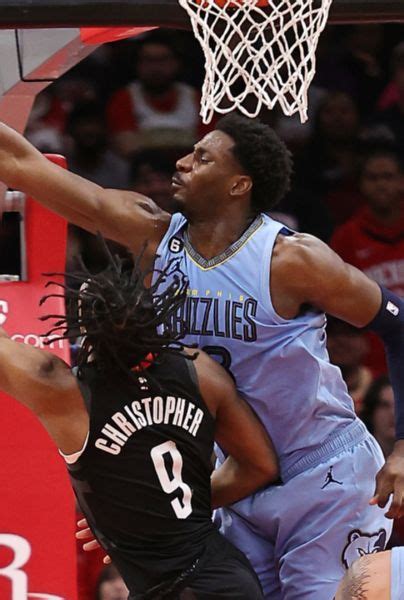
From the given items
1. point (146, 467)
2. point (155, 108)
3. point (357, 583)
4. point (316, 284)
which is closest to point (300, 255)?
point (316, 284)

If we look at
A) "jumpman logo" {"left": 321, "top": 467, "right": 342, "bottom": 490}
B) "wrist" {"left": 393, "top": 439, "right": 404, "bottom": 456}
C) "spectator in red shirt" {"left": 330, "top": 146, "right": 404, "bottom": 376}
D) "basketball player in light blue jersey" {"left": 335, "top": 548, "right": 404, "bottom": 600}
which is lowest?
"spectator in red shirt" {"left": 330, "top": 146, "right": 404, "bottom": 376}

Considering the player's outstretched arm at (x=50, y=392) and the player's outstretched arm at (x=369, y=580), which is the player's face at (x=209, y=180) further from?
the player's outstretched arm at (x=369, y=580)

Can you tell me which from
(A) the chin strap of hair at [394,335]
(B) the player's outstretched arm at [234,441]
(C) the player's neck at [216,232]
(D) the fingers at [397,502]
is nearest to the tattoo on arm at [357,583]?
(B) the player's outstretched arm at [234,441]

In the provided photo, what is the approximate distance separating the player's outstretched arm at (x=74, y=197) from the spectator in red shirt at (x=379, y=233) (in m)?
2.69

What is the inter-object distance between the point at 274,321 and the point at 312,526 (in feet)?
2.09

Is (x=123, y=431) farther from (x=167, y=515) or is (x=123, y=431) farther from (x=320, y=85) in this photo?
(x=320, y=85)

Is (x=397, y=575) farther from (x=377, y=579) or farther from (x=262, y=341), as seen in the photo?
(x=262, y=341)

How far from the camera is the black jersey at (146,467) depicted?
3436 mm

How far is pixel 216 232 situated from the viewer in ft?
13.2

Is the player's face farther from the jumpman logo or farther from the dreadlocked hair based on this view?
the jumpman logo

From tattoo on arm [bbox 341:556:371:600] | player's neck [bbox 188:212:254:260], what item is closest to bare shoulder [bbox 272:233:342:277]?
player's neck [bbox 188:212:254:260]

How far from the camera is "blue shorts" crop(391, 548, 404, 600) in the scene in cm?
254

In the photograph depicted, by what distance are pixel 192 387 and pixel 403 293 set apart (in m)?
3.27

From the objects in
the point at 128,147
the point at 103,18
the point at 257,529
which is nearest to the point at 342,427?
the point at 257,529
